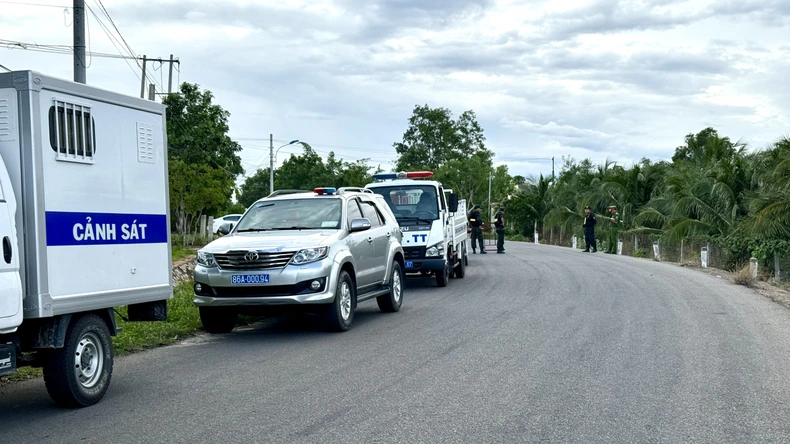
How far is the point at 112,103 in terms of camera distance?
7.72 metres

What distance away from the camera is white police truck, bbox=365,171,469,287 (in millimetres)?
18000

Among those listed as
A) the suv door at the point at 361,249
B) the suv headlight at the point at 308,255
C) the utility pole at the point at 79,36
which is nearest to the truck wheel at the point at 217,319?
the suv headlight at the point at 308,255

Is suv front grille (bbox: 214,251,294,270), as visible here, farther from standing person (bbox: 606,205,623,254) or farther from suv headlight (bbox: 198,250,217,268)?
standing person (bbox: 606,205,623,254)

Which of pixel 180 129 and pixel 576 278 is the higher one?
pixel 180 129

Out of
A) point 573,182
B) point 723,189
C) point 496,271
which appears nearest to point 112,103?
point 496,271

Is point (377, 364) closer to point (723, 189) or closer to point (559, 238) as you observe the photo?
point (723, 189)

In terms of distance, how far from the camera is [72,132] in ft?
23.5

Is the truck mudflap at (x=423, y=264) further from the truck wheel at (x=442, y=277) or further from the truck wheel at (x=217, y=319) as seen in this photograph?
the truck wheel at (x=217, y=319)

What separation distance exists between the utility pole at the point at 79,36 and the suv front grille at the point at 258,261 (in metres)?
8.42

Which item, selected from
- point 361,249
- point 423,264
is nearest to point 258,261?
point 361,249

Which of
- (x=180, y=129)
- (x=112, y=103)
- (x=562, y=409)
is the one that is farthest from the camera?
(x=180, y=129)

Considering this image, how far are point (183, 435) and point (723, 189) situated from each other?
2782 centimetres

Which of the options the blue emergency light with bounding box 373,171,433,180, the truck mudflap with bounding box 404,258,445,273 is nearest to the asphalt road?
the truck mudflap with bounding box 404,258,445,273

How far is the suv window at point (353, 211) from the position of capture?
1266 cm
